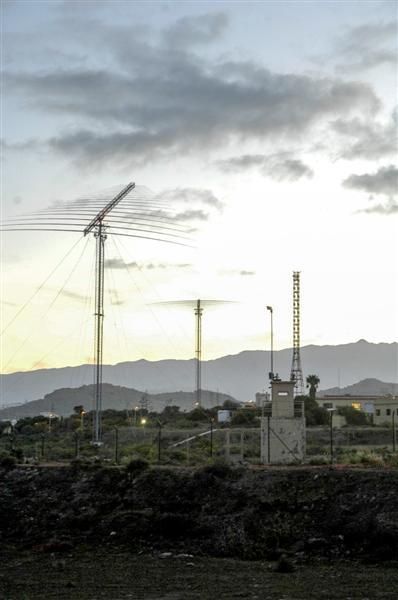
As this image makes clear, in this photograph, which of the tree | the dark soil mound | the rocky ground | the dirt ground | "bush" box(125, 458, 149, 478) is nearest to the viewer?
the dirt ground

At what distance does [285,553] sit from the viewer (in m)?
26.1

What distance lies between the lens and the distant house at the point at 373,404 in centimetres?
8462

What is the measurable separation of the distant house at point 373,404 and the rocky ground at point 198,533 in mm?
44737

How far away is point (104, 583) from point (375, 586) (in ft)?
23.4

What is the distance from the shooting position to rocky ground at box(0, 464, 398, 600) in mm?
21906

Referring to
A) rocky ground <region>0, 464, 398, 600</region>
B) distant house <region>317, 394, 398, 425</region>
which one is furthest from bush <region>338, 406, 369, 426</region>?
rocky ground <region>0, 464, 398, 600</region>

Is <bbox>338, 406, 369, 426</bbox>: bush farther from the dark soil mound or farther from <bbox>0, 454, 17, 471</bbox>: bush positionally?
the dark soil mound

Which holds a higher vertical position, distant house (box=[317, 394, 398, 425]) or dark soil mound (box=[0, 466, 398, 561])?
distant house (box=[317, 394, 398, 425])

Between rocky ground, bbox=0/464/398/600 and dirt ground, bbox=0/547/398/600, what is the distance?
0.04 meters

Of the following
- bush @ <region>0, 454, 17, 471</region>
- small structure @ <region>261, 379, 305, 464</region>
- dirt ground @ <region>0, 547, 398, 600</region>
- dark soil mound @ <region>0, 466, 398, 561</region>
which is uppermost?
small structure @ <region>261, 379, 305, 464</region>

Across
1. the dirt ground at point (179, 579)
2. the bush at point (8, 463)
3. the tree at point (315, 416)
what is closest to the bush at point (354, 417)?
the tree at point (315, 416)

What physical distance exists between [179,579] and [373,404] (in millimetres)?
73566

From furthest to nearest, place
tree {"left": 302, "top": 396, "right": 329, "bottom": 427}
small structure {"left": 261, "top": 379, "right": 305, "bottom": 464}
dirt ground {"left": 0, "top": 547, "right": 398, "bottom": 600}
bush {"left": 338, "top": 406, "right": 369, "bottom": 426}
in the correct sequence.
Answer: bush {"left": 338, "top": 406, "right": 369, "bottom": 426} < tree {"left": 302, "top": 396, "right": 329, "bottom": 427} < small structure {"left": 261, "top": 379, "right": 305, "bottom": 464} < dirt ground {"left": 0, "top": 547, "right": 398, "bottom": 600}

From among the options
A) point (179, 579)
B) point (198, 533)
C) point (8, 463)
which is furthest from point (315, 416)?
point (179, 579)
